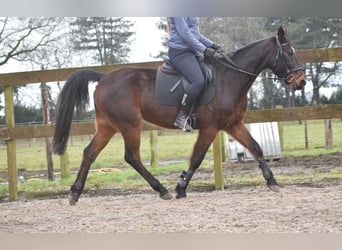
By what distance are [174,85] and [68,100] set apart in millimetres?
725

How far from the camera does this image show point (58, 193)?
3877mm

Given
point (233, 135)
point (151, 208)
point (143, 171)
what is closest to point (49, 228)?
point (151, 208)

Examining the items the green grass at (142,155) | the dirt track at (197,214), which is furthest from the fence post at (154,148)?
the dirt track at (197,214)

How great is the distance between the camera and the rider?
3.04 m

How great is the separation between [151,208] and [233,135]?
2.48 feet

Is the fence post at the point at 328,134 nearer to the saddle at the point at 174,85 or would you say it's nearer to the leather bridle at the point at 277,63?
the leather bridle at the point at 277,63

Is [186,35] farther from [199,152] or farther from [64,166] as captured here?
[64,166]

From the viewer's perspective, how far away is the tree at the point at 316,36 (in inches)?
142

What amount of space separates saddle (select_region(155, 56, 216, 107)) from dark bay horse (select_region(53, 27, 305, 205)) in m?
0.04

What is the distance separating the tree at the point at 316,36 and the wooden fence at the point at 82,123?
14cm

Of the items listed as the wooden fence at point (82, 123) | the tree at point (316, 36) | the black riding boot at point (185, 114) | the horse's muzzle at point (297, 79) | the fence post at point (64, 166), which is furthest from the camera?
the fence post at point (64, 166)

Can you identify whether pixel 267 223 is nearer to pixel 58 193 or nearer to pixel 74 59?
pixel 58 193

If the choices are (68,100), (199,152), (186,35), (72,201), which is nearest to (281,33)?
(186,35)

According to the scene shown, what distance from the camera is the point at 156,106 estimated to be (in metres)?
3.19
